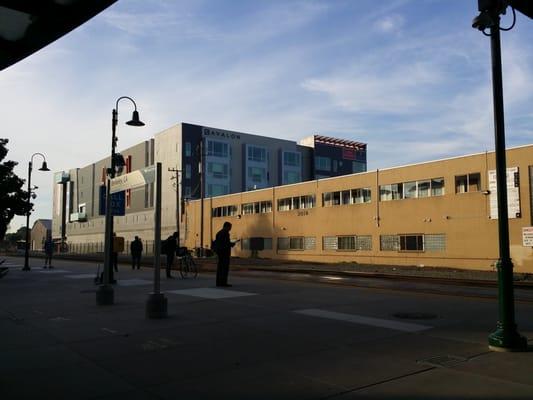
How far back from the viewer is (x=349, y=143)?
325 feet

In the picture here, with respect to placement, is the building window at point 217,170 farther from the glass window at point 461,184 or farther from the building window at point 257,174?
the glass window at point 461,184

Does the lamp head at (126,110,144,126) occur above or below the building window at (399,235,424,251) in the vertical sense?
above

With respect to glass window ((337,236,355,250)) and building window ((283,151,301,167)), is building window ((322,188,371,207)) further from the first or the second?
building window ((283,151,301,167))

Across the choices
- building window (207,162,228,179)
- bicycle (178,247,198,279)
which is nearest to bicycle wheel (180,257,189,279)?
bicycle (178,247,198,279)

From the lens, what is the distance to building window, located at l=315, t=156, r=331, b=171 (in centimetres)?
9362

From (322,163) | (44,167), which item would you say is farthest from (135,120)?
(322,163)

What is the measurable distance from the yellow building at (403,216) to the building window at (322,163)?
1463 inches

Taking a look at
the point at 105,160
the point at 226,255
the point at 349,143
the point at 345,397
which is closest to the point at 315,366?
the point at 345,397

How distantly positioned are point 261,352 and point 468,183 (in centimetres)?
3187

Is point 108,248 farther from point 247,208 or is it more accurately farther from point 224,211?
point 224,211

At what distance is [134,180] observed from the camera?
36.4 ft

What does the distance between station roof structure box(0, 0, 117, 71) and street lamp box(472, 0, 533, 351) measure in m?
4.74

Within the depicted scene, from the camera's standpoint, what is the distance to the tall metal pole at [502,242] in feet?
21.5

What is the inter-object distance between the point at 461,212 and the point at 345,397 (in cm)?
3319
